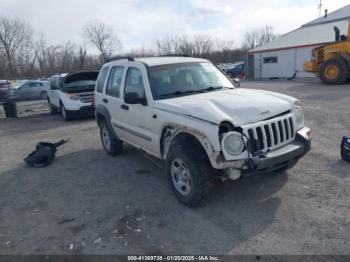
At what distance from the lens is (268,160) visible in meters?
3.60

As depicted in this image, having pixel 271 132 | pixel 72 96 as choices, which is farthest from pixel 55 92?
pixel 271 132

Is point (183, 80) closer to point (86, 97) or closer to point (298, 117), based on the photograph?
point (298, 117)

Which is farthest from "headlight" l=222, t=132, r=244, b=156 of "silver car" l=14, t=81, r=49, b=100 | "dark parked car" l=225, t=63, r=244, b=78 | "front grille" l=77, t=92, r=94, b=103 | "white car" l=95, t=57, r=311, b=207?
"dark parked car" l=225, t=63, r=244, b=78

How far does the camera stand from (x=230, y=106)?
12.7 ft

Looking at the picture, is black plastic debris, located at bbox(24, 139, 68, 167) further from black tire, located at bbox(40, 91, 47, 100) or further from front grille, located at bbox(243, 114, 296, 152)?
black tire, located at bbox(40, 91, 47, 100)

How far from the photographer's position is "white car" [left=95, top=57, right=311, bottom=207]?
3.57 m

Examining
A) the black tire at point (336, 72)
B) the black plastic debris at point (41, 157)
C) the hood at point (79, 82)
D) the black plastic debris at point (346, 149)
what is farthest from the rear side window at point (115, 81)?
the black tire at point (336, 72)

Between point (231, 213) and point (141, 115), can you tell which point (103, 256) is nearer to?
point (231, 213)

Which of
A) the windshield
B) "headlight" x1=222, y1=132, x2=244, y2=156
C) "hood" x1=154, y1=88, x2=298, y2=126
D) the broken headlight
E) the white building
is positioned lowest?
"headlight" x1=222, y1=132, x2=244, y2=156

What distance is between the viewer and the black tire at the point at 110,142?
6.50 metres

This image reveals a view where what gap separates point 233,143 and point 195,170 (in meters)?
0.60

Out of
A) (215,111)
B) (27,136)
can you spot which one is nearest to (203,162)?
(215,111)

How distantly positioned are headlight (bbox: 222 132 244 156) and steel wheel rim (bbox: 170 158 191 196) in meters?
0.72

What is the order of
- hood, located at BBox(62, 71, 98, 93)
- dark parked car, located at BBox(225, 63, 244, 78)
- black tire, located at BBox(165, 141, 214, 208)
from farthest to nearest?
1. dark parked car, located at BBox(225, 63, 244, 78)
2. hood, located at BBox(62, 71, 98, 93)
3. black tire, located at BBox(165, 141, 214, 208)
